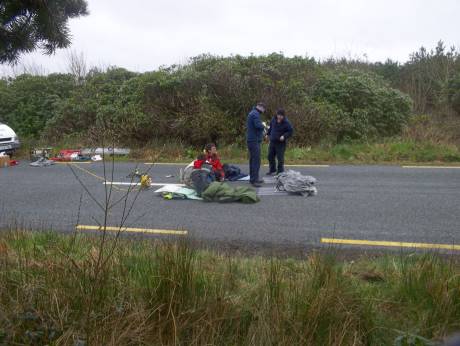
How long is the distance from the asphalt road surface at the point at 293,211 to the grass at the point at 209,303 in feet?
3.53

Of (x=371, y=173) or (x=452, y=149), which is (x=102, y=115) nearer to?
(x=371, y=173)

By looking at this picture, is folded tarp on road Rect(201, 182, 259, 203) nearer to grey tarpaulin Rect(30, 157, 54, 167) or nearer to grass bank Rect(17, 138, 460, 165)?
grass bank Rect(17, 138, 460, 165)

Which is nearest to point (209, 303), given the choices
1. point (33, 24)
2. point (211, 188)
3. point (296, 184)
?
point (33, 24)

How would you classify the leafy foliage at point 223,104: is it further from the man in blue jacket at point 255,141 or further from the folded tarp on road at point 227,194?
the folded tarp on road at point 227,194

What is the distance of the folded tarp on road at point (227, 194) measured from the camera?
26.1ft

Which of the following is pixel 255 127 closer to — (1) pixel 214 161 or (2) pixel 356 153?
(1) pixel 214 161

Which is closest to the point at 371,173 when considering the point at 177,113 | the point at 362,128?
the point at 362,128

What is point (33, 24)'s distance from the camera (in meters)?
3.19

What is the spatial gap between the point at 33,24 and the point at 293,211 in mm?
5082

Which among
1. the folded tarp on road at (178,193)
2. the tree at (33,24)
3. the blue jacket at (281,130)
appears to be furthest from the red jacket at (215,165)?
the tree at (33,24)

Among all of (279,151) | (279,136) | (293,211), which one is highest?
(279,136)

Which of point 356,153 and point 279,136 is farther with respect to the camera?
point 356,153

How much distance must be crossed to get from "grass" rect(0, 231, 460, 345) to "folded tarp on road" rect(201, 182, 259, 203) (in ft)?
13.3

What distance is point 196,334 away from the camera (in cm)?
292
